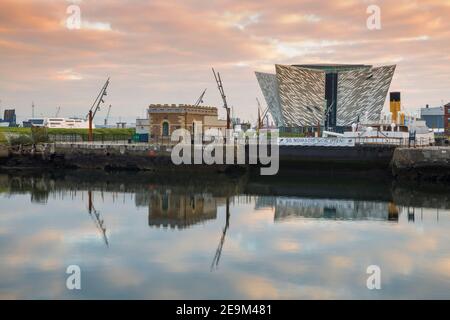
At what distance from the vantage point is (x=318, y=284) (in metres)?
21.2

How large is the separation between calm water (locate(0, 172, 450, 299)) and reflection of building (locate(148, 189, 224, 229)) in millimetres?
77

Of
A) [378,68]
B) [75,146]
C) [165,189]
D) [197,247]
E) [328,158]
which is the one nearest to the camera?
[197,247]

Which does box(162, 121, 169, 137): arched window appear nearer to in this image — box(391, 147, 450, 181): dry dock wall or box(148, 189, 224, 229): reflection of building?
box(148, 189, 224, 229): reflection of building

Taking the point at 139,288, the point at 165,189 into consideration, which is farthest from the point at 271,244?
the point at 165,189

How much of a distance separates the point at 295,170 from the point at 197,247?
1306 inches

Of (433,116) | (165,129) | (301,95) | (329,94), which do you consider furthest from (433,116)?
(165,129)

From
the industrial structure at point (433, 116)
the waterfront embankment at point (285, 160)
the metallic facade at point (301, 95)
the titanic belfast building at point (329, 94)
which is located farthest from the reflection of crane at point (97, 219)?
the industrial structure at point (433, 116)

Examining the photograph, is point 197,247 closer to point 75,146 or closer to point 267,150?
point 267,150

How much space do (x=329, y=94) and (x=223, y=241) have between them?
118 m

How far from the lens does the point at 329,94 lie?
142 m

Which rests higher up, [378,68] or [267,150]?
[378,68]

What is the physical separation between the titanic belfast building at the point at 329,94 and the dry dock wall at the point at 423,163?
82291 millimetres

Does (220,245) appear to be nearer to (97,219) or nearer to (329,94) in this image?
(97,219)

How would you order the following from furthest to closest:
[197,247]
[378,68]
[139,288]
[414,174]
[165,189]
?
1. [378,68]
2. [414,174]
3. [165,189]
4. [197,247]
5. [139,288]
